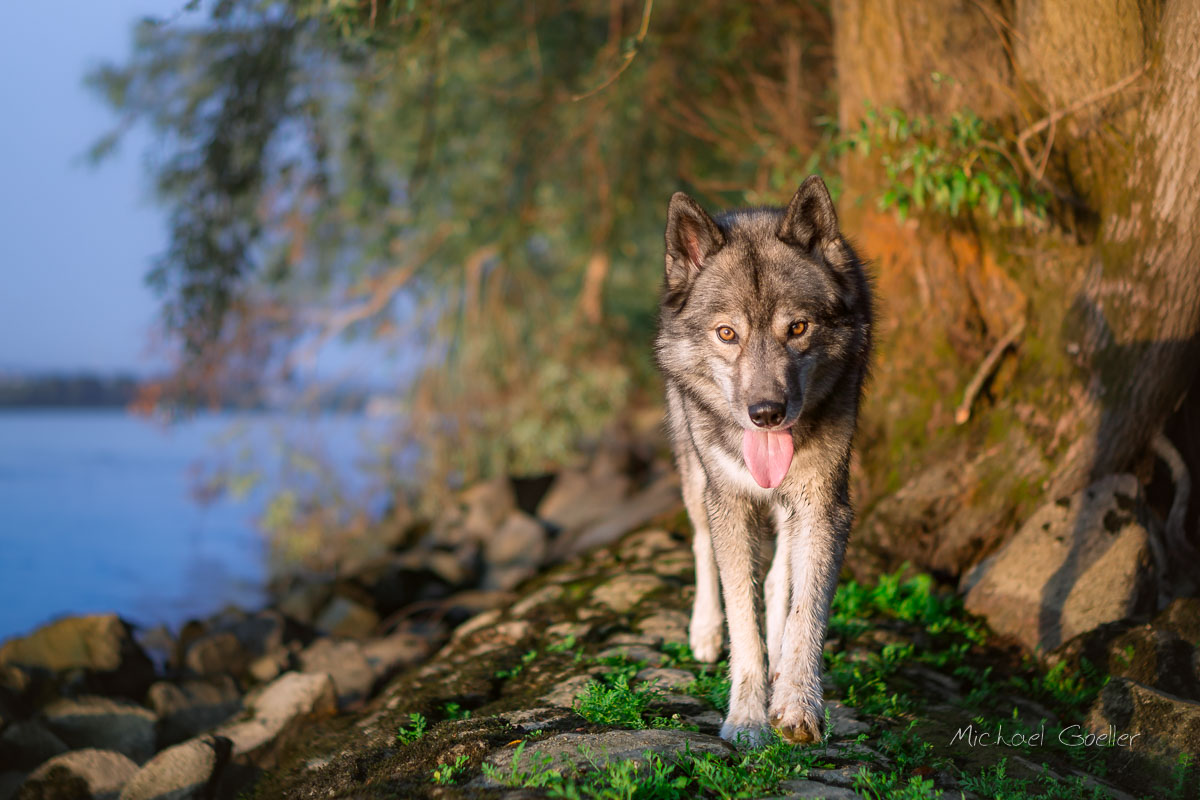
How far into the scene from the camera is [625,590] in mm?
5953

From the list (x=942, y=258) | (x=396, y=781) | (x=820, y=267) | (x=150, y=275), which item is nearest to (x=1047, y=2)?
(x=942, y=258)

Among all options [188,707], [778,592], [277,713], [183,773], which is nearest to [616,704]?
[778,592]

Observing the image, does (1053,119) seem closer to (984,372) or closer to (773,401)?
(984,372)

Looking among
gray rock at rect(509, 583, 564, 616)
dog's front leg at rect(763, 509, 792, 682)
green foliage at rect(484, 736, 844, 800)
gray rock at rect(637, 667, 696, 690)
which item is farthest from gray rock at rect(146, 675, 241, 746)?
dog's front leg at rect(763, 509, 792, 682)

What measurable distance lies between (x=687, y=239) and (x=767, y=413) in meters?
1.11

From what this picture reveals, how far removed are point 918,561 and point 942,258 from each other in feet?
6.71

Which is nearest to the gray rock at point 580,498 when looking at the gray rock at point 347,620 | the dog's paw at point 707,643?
the gray rock at point 347,620

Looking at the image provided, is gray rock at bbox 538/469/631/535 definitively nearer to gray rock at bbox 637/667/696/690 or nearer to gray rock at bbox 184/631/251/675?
gray rock at bbox 184/631/251/675

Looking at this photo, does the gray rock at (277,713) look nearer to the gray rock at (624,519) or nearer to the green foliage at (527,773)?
the green foliage at (527,773)

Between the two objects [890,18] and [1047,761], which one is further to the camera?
[890,18]

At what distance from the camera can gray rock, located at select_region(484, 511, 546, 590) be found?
9484mm

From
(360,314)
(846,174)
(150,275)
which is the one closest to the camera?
(846,174)

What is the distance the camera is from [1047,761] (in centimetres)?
369

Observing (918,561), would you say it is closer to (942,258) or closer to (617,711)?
(942,258)
